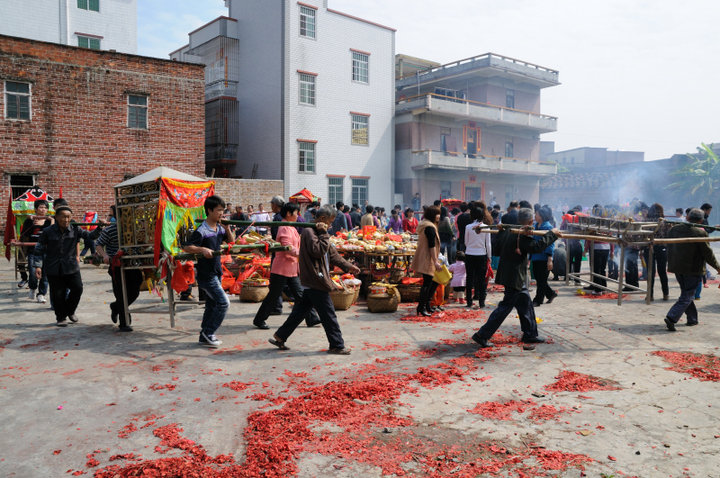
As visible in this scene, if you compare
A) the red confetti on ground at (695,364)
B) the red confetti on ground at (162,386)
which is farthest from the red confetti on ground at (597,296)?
the red confetti on ground at (162,386)

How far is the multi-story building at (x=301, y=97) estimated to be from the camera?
2639 centimetres

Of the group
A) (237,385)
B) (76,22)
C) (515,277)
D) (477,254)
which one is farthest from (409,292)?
(76,22)

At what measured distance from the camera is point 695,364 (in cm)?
642

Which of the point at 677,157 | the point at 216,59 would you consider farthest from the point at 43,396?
the point at 677,157

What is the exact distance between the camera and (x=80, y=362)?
21.0ft

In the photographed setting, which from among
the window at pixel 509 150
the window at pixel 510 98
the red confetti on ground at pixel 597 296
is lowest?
the red confetti on ground at pixel 597 296

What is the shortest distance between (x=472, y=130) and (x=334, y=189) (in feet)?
39.7

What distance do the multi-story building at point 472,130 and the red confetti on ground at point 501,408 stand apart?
26145 mm

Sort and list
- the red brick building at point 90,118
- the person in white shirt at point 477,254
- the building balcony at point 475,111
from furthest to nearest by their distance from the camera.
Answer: the building balcony at point 475,111 → the red brick building at point 90,118 → the person in white shirt at point 477,254

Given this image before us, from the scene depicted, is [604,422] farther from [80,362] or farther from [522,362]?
[80,362]

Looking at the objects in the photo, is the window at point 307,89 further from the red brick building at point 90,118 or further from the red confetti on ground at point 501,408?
the red confetti on ground at point 501,408

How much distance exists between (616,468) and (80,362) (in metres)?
5.94

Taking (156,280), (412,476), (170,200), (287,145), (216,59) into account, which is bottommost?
(412,476)

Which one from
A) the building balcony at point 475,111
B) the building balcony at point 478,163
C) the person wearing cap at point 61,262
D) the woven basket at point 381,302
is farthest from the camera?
the building balcony at point 478,163
